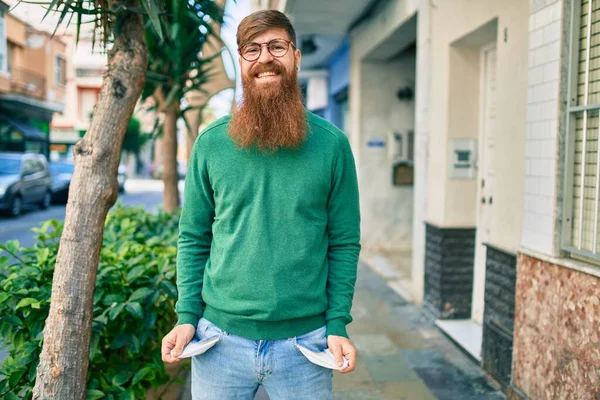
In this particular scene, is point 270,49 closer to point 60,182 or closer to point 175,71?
point 175,71

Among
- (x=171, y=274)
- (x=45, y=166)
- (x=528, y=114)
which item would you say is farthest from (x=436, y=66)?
(x=45, y=166)

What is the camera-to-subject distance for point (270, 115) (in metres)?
1.95

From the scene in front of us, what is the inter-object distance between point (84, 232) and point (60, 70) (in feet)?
104

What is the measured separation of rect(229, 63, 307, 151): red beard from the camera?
191cm

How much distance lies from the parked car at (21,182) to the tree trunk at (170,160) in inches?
389

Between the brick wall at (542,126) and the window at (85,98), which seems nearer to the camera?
the brick wall at (542,126)

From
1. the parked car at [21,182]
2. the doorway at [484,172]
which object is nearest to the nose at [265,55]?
the doorway at [484,172]

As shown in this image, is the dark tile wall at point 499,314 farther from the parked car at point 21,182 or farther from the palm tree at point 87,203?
the parked car at point 21,182

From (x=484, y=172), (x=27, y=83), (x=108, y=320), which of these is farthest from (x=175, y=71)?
(x=27, y=83)

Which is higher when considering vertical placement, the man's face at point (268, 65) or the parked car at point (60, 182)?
the man's face at point (268, 65)

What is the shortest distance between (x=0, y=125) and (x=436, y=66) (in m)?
22.6

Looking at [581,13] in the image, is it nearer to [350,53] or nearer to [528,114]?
[528,114]

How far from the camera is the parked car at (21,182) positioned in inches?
578

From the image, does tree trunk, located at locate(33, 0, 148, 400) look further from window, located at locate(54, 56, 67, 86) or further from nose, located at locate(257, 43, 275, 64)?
window, located at locate(54, 56, 67, 86)
